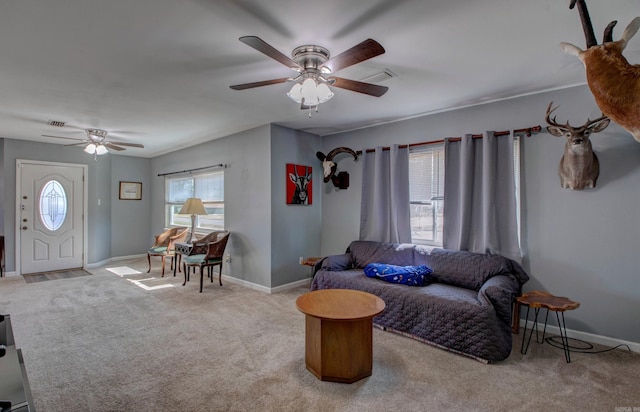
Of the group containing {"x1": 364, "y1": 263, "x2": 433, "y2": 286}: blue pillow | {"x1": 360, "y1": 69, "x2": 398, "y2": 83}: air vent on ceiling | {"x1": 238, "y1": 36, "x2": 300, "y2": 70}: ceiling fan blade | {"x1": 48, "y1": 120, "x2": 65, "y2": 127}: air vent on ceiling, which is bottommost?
{"x1": 364, "y1": 263, "x2": 433, "y2": 286}: blue pillow

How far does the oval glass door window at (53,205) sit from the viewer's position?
5.89m

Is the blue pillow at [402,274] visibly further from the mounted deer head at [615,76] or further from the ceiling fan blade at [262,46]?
the ceiling fan blade at [262,46]

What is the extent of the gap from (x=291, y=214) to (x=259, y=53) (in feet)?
8.98

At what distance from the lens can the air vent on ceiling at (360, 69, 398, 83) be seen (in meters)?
2.81

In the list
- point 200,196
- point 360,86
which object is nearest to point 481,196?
point 360,86

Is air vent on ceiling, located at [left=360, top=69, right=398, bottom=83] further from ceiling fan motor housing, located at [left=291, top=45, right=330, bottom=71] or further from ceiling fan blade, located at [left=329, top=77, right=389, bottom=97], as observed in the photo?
ceiling fan motor housing, located at [left=291, top=45, right=330, bottom=71]

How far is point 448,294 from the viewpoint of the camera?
2.99m

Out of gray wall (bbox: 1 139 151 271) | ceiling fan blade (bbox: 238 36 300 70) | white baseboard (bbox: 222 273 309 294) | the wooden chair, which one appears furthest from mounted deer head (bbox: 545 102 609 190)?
gray wall (bbox: 1 139 151 271)

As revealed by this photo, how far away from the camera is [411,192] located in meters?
4.23

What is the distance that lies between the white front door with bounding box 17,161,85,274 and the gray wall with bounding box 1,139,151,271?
0.41 feet

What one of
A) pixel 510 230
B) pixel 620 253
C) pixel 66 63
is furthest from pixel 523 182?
pixel 66 63

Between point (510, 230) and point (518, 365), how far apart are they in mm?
1376

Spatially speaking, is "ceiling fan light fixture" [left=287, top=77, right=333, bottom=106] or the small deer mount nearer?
"ceiling fan light fixture" [left=287, top=77, right=333, bottom=106]

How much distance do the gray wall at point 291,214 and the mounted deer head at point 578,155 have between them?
318cm
